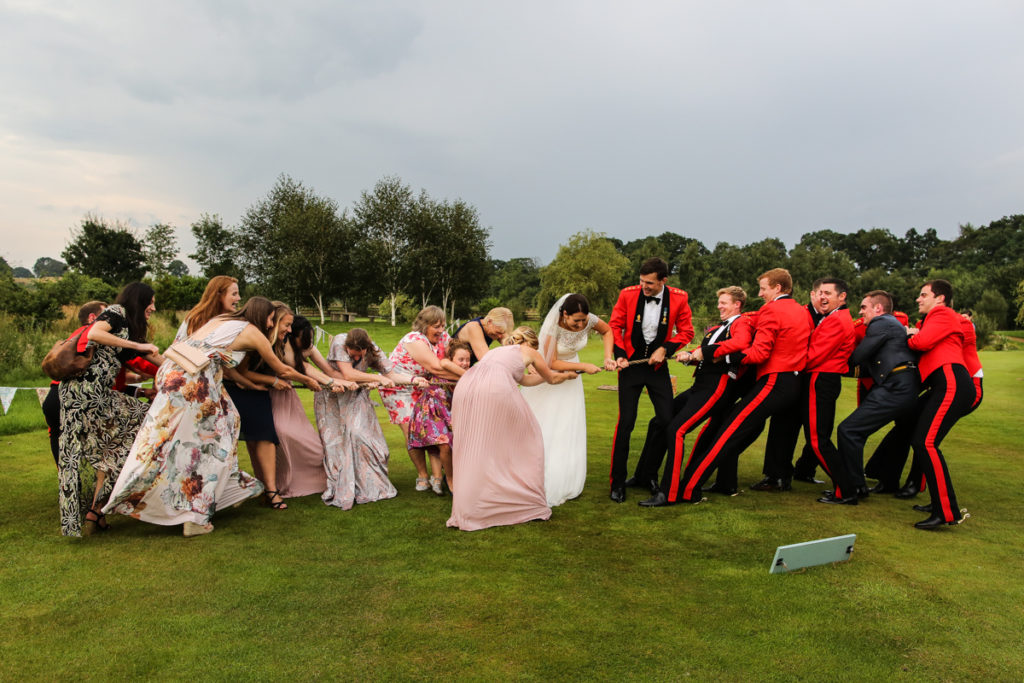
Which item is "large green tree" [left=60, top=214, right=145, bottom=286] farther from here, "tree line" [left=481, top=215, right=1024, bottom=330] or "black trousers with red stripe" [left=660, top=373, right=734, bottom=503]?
"black trousers with red stripe" [left=660, top=373, right=734, bottom=503]

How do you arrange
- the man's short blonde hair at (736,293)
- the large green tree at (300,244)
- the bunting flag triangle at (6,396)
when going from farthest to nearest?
the large green tree at (300,244), the bunting flag triangle at (6,396), the man's short blonde hair at (736,293)

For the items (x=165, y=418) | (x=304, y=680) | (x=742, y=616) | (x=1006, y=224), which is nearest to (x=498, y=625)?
(x=304, y=680)

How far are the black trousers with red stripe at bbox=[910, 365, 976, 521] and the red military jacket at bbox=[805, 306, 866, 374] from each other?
0.81 meters

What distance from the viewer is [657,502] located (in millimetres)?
6414

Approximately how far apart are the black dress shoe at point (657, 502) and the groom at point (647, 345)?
30 cm

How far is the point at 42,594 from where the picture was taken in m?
4.22

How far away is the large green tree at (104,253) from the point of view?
51.5 metres

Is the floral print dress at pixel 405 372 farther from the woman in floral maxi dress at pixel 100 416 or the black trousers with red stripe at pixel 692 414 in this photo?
the black trousers with red stripe at pixel 692 414

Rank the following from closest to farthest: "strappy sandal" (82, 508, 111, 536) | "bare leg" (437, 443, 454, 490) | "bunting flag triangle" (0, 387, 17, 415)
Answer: "strappy sandal" (82, 508, 111, 536), "bare leg" (437, 443, 454, 490), "bunting flag triangle" (0, 387, 17, 415)

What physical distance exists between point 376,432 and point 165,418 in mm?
2151

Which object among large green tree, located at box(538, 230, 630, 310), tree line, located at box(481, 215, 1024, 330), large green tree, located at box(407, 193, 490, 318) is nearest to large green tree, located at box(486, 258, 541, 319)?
tree line, located at box(481, 215, 1024, 330)

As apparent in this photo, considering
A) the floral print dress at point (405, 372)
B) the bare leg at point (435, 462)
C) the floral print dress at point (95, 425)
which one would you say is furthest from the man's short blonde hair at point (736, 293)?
the floral print dress at point (95, 425)

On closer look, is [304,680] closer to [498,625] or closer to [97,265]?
[498,625]

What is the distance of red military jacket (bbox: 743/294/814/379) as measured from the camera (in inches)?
250
